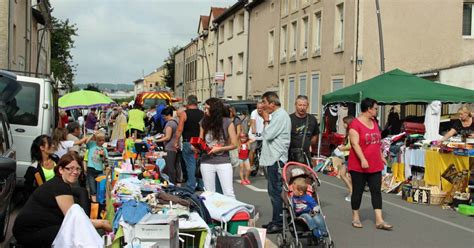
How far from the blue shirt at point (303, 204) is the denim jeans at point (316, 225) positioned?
0.57 ft

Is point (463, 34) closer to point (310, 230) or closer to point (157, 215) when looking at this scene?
point (310, 230)

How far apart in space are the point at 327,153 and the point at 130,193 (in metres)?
14.0

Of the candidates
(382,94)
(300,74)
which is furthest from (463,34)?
(382,94)

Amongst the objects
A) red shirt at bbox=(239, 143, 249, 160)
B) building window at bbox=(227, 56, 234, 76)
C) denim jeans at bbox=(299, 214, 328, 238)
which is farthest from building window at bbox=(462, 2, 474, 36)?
building window at bbox=(227, 56, 234, 76)

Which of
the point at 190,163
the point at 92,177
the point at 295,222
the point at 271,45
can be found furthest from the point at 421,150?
the point at 271,45

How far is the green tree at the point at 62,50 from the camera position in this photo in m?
64.0

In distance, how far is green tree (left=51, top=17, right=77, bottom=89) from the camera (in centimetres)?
6397

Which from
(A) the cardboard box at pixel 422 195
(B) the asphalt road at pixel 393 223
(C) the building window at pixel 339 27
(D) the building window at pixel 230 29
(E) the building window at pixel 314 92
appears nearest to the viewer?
(B) the asphalt road at pixel 393 223

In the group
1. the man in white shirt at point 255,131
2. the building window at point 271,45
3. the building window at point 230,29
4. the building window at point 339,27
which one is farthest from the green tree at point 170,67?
the man in white shirt at point 255,131

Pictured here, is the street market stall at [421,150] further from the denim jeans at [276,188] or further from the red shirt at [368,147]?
the denim jeans at [276,188]

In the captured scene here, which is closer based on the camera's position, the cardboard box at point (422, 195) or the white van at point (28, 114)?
the white van at point (28, 114)

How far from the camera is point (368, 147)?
8703mm

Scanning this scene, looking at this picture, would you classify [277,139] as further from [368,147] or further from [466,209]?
[466,209]

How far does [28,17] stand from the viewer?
3306 centimetres
